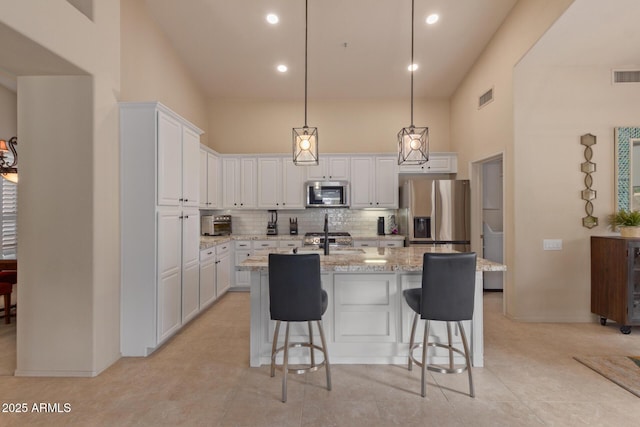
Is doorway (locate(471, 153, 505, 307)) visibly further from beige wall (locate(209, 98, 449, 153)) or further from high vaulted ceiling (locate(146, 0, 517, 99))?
high vaulted ceiling (locate(146, 0, 517, 99))

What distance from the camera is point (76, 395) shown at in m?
2.42

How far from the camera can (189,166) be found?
12.3ft

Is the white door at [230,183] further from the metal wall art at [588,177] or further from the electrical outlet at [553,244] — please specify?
the metal wall art at [588,177]

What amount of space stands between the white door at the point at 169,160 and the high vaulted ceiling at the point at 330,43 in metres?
1.70

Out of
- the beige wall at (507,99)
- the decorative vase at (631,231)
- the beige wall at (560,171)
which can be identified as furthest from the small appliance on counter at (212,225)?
the decorative vase at (631,231)

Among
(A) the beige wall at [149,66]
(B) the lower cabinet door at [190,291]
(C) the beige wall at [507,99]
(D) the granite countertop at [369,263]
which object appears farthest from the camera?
(B) the lower cabinet door at [190,291]

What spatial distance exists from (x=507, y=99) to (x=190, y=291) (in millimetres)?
4551

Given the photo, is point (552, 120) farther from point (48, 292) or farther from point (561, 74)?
point (48, 292)

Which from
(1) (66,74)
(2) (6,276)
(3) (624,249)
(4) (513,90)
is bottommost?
(2) (6,276)

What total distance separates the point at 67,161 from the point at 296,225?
3.71 m

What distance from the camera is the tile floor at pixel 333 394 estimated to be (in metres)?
2.12

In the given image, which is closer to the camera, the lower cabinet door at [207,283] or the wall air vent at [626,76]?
the wall air vent at [626,76]

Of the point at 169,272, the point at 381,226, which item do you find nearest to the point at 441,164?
the point at 381,226

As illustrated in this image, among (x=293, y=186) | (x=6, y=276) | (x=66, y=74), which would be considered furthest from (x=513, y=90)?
(x=6, y=276)
